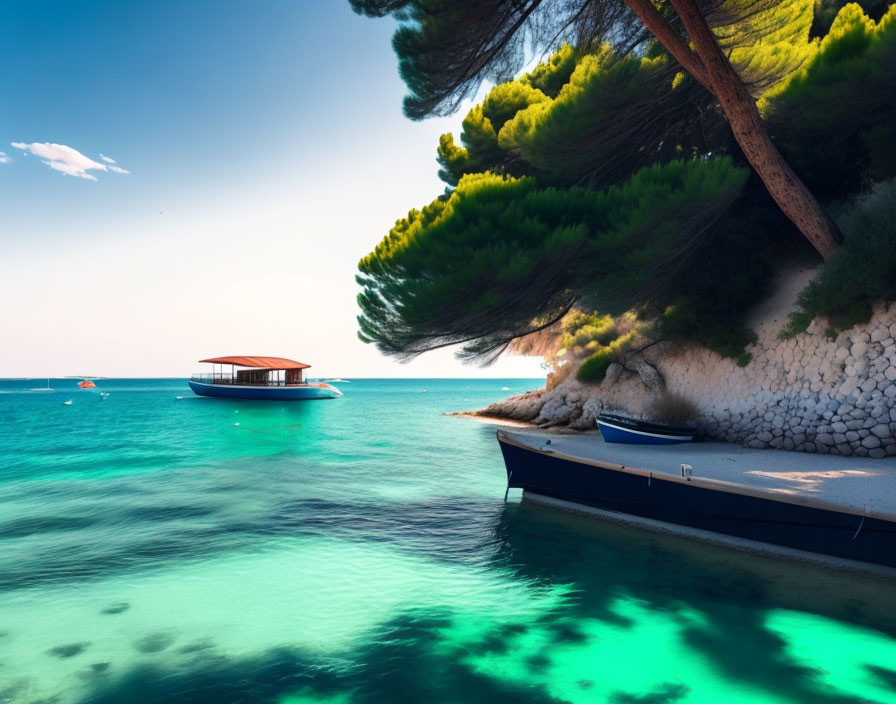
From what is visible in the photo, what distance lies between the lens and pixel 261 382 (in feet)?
147

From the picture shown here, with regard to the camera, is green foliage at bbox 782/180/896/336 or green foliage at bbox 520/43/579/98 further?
green foliage at bbox 520/43/579/98

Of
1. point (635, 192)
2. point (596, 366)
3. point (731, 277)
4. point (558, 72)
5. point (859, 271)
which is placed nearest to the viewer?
point (859, 271)

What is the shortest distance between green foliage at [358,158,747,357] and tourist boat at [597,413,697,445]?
110 inches

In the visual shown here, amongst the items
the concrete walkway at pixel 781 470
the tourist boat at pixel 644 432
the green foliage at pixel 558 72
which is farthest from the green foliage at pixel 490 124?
the concrete walkway at pixel 781 470

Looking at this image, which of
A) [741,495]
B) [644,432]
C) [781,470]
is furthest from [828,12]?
[741,495]

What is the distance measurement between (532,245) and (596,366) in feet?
35.9

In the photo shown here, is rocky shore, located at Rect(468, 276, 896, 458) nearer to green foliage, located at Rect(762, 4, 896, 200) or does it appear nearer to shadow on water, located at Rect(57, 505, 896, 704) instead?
green foliage, located at Rect(762, 4, 896, 200)

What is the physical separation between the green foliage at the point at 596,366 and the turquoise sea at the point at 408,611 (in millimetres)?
10934

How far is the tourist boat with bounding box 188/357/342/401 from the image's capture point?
142 ft

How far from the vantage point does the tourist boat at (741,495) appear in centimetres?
577

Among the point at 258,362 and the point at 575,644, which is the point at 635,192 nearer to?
the point at 575,644

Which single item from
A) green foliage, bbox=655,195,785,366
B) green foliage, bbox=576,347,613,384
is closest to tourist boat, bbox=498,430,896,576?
green foliage, bbox=655,195,785,366

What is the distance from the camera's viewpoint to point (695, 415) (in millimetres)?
13469

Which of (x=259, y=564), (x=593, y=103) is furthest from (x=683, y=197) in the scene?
(x=259, y=564)
